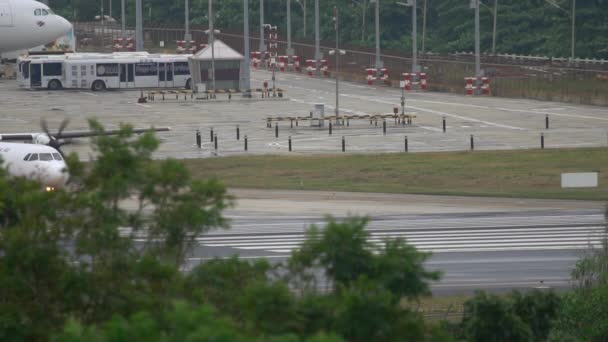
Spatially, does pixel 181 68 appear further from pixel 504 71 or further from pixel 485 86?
pixel 504 71

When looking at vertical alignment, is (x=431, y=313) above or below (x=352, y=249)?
below

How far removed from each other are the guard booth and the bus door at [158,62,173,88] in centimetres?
285

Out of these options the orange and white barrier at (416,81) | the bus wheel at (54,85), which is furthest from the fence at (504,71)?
the bus wheel at (54,85)

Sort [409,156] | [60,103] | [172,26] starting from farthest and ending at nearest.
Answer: [172,26]
[60,103]
[409,156]

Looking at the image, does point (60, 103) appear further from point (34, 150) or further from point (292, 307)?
point (292, 307)

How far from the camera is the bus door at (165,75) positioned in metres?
94.3

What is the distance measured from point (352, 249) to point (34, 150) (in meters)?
28.2

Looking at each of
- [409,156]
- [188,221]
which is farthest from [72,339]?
[409,156]

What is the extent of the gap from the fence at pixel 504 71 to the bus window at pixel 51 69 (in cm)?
2638

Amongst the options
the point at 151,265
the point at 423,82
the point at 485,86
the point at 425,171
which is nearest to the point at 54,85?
the point at 423,82

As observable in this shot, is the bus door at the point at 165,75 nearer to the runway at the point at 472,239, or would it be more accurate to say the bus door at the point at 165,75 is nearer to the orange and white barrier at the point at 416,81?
A: the orange and white barrier at the point at 416,81

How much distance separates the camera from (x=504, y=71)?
3809 inches

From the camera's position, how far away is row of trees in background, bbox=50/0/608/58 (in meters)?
114

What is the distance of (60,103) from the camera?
8350 cm
